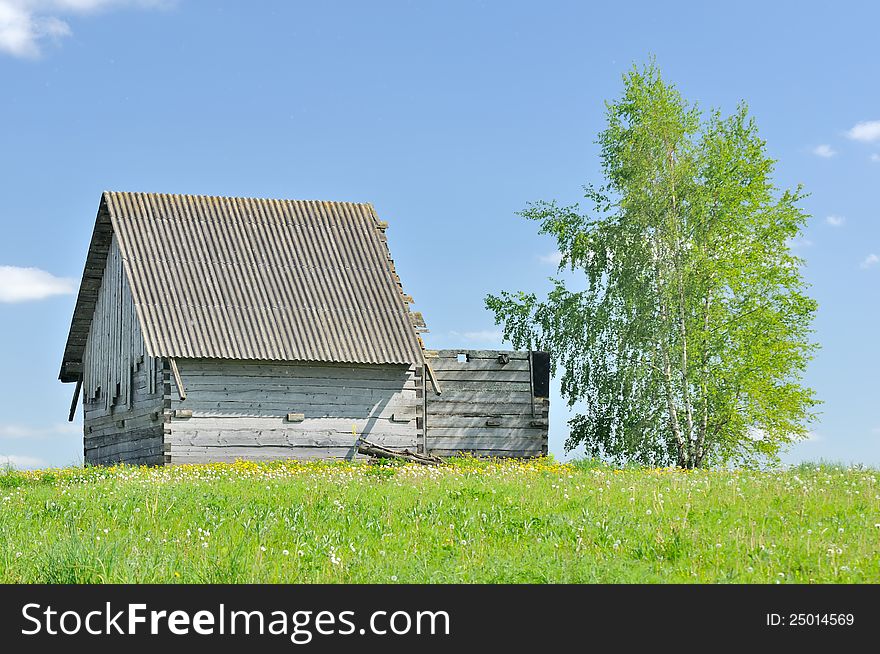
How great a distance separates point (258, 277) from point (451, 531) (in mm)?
17771

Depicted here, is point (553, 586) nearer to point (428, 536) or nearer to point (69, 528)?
point (428, 536)

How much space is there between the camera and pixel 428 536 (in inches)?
398

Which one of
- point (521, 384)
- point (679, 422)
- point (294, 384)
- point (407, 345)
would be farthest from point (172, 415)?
point (679, 422)

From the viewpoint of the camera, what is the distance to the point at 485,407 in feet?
94.4

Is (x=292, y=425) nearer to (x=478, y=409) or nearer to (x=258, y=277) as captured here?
(x=258, y=277)

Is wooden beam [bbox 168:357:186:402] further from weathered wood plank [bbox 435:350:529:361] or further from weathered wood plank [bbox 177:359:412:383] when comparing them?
weathered wood plank [bbox 435:350:529:361]

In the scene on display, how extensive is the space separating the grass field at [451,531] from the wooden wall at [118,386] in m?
9.63

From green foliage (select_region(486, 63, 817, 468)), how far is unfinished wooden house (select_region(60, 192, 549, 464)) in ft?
8.21

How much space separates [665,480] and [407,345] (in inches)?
434

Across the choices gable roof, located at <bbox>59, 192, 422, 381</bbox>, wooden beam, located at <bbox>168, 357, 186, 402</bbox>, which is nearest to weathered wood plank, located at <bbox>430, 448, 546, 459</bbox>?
gable roof, located at <bbox>59, 192, 422, 381</bbox>

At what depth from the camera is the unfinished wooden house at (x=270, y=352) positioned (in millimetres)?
24812

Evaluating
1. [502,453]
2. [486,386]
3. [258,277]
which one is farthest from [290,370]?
[502,453]

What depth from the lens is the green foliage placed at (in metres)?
28.4

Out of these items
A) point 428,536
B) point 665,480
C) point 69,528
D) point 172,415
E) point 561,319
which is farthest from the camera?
point 561,319
